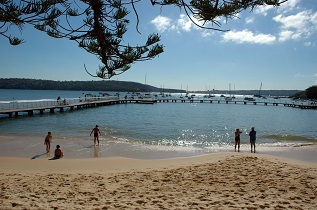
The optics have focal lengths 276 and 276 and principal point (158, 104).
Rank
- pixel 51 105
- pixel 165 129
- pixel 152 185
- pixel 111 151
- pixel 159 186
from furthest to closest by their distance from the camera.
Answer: pixel 51 105
pixel 165 129
pixel 111 151
pixel 152 185
pixel 159 186

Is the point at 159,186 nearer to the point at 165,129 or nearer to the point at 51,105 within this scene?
the point at 165,129

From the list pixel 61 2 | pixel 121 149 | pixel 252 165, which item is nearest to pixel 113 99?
pixel 121 149

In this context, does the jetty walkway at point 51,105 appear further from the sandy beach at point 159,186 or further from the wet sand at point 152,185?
the sandy beach at point 159,186

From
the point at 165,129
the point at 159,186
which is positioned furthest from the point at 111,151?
the point at 165,129

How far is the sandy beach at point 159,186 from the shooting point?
627 cm

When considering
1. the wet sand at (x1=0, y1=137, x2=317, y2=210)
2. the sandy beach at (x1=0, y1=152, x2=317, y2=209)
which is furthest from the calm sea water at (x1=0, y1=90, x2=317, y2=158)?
the sandy beach at (x1=0, y1=152, x2=317, y2=209)

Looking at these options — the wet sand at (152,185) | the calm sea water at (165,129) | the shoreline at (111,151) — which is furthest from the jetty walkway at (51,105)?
the wet sand at (152,185)

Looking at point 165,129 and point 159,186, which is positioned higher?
point 159,186

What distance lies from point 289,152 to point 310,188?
1001 cm

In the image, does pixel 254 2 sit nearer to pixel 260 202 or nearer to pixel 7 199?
pixel 260 202

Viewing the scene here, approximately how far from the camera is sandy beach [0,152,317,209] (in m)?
6.27

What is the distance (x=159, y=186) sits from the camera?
8.02 metres

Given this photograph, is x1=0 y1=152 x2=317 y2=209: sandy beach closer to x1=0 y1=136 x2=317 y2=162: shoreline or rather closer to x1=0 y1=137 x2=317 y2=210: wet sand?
x1=0 y1=137 x2=317 y2=210: wet sand

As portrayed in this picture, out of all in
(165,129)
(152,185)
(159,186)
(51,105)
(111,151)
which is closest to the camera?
(159,186)
